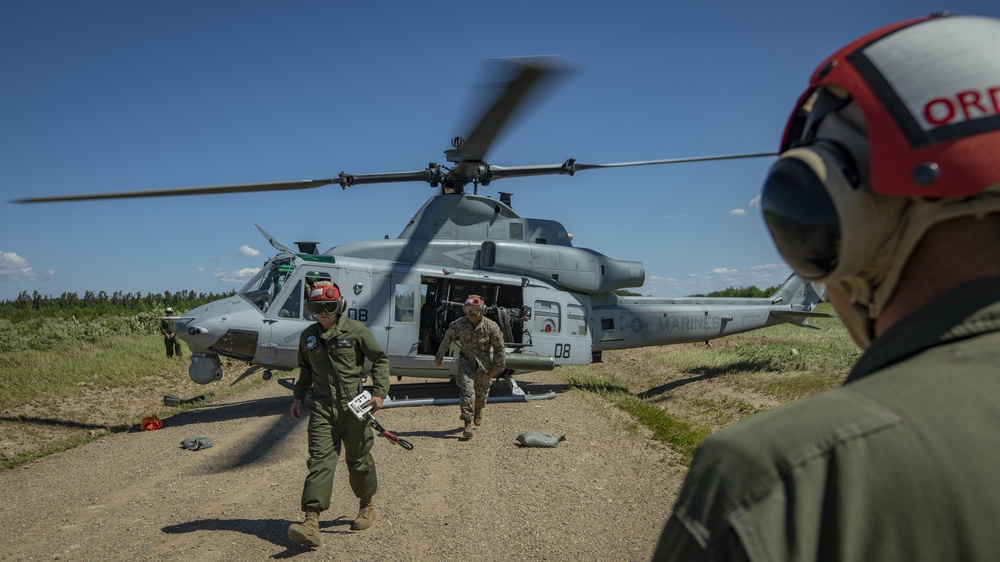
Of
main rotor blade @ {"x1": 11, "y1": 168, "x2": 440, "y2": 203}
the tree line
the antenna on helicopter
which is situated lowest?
the tree line

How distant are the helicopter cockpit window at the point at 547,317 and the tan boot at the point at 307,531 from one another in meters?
6.00

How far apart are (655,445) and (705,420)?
66.2 inches

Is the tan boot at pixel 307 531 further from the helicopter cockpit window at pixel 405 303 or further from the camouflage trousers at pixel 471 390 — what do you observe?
the helicopter cockpit window at pixel 405 303

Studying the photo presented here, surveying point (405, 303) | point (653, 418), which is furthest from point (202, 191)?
point (653, 418)

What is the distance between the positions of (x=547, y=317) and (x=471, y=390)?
8.51ft

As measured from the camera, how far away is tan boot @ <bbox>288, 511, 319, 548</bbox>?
4.62 m

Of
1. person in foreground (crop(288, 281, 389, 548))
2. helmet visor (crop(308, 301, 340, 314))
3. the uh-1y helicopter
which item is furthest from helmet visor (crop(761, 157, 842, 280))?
the uh-1y helicopter

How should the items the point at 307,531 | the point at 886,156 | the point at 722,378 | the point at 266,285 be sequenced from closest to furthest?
the point at 886,156
the point at 307,531
the point at 266,285
the point at 722,378

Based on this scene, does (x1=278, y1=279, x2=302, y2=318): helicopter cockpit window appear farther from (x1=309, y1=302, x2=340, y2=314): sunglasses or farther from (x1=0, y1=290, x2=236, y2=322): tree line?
(x1=0, y1=290, x2=236, y2=322): tree line

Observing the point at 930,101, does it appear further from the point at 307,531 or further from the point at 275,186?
the point at 275,186

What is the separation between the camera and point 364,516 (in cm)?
512

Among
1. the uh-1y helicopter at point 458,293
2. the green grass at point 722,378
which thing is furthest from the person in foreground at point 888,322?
the uh-1y helicopter at point 458,293

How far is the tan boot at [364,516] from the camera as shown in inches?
201

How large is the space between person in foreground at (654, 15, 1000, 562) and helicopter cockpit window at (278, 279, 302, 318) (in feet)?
28.3
